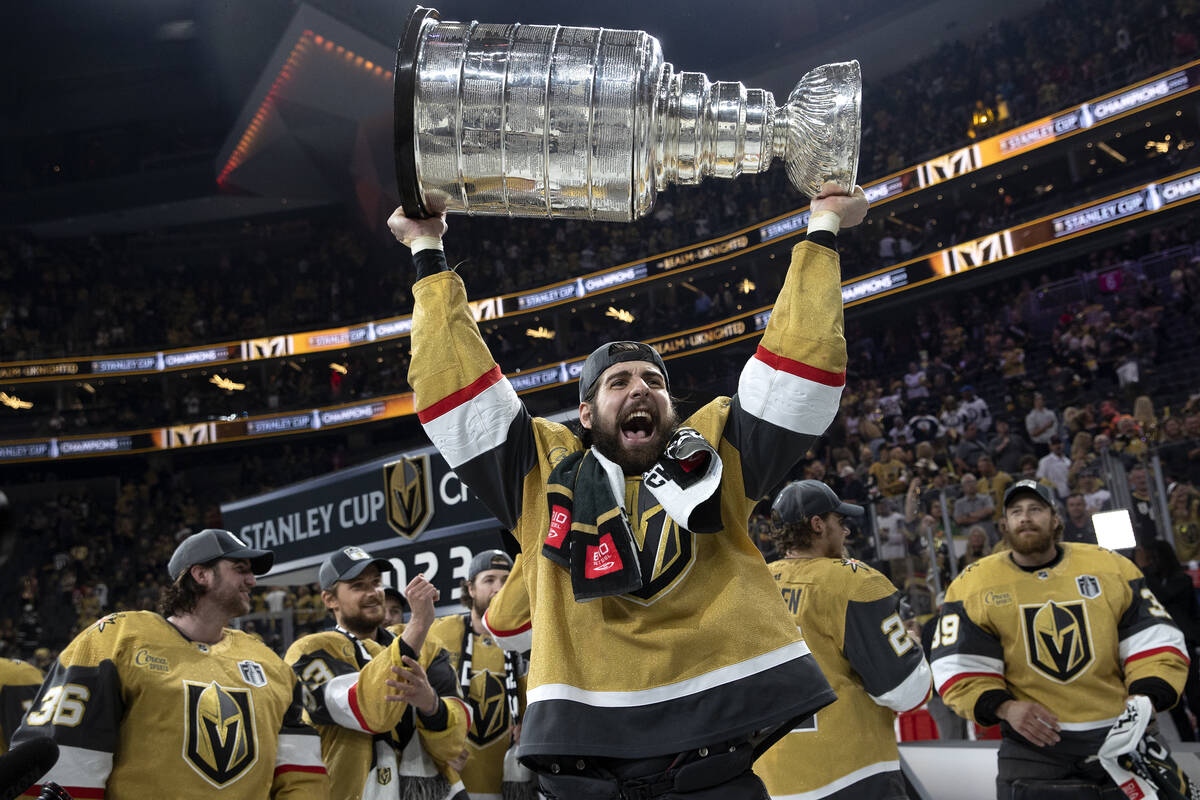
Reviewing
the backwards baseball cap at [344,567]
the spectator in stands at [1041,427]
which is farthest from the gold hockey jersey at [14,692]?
the spectator in stands at [1041,427]

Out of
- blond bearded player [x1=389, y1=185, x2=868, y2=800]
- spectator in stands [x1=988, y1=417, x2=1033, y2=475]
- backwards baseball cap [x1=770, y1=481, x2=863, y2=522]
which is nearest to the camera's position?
blond bearded player [x1=389, y1=185, x2=868, y2=800]

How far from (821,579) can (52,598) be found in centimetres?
2477

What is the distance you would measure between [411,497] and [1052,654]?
4.83 metres

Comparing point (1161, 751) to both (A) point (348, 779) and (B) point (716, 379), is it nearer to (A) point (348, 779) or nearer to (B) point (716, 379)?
(A) point (348, 779)

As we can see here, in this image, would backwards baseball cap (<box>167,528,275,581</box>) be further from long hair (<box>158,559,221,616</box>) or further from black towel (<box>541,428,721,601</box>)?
black towel (<box>541,428,721,601</box>)

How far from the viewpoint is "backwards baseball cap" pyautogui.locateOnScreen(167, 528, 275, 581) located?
376 centimetres

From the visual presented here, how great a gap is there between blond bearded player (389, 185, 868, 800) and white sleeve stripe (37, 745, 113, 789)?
1.62 metres

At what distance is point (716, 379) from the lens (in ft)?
80.3

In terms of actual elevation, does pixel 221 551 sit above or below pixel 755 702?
above

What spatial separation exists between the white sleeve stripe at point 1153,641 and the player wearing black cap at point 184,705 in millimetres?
3047

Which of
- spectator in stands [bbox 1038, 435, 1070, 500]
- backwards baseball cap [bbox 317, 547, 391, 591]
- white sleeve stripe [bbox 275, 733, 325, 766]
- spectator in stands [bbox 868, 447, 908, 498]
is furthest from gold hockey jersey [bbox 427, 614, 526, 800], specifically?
spectator in stands [bbox 868, 447, 908, 498]

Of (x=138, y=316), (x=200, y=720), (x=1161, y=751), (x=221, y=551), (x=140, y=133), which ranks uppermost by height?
→ (x=140, y=133)

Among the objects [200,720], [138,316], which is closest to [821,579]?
[200,720]

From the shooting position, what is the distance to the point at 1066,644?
4.02m
